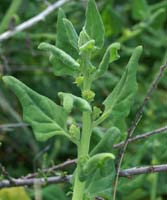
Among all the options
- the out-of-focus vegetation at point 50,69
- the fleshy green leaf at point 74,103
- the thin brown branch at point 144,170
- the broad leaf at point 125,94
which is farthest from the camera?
the out-of-focus vegetation at point 50,69

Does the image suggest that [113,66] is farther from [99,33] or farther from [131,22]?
[99,33]

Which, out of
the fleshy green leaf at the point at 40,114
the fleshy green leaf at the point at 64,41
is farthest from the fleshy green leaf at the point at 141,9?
the fleshy green leaf at the point at 40,114

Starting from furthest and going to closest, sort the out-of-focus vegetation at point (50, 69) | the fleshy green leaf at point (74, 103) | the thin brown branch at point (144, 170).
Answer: the out-of-focus vegetation at point (50, 69) < the thin brown branch at point (144, 170) < the fleshy green leaf at point (74, 103)

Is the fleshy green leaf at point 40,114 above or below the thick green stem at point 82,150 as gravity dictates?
above

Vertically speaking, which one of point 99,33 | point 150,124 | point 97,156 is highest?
point 99,33

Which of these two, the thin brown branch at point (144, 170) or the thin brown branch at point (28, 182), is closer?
the thin brown branch at point (144, 170)

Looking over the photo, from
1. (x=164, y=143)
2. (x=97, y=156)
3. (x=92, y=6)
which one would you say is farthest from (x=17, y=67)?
(x=97, y=156)

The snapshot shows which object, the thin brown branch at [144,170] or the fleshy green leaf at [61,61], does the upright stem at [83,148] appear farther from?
the thin brown branch at [144,170]

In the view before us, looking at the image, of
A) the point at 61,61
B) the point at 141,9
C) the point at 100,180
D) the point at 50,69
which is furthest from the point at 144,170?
the point at 50,69
